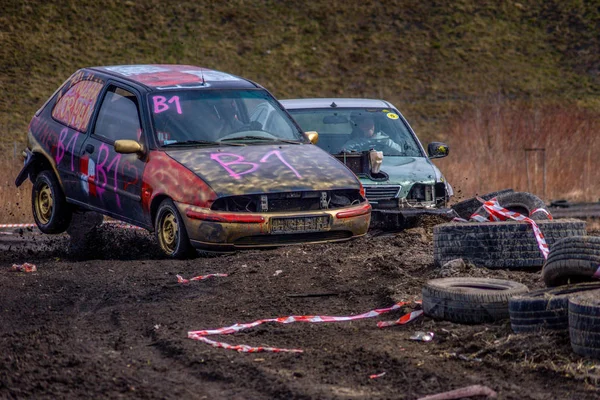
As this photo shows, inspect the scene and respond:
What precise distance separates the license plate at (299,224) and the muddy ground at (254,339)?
274mm

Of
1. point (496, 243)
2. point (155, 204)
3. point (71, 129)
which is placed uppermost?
point (71, 129)

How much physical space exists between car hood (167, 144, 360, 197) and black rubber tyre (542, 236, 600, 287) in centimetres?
319

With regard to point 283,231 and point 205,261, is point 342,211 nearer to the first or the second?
point 283,231

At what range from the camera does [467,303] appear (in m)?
7.01

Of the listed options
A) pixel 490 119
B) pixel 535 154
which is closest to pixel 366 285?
pixel 535 154

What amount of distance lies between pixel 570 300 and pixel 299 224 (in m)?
4.13

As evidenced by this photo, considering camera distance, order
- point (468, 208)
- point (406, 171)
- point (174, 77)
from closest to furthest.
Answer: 1. point (174, 77)
2. point (406, 171)
3. point (468, 208)

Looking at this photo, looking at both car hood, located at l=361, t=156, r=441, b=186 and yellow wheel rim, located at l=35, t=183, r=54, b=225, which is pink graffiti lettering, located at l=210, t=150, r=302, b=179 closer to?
car hood, located at l=361, t=156, r=441, b=186

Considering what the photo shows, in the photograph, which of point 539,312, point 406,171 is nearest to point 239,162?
point 406,171

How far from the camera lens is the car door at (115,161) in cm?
1051

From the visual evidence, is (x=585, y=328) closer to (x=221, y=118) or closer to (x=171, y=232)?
(x=171, y=232)

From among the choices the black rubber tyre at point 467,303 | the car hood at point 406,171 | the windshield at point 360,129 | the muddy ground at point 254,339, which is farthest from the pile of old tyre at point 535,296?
the windshield at point 360,129

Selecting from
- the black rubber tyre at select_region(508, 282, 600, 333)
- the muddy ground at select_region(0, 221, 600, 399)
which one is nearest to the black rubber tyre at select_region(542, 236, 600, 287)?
the black rubber tyre at select_region(508, 282, 600, 333)

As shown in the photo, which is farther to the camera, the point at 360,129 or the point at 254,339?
the point at 360,129
